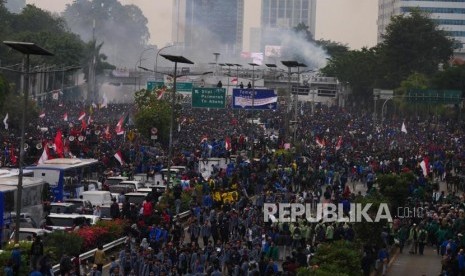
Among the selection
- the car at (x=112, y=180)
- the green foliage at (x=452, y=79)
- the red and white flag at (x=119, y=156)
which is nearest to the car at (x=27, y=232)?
the car at (x=112, y=180)

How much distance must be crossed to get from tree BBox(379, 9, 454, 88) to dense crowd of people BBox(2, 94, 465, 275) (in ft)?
115

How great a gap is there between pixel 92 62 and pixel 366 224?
124553 mm

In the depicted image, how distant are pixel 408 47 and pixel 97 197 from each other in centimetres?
9823

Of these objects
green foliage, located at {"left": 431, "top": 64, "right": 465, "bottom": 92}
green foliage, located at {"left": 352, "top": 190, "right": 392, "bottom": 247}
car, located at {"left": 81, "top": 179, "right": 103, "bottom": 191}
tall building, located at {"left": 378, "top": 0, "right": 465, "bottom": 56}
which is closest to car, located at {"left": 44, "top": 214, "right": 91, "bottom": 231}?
green foliage, located at {"left": 352, "top": 190, "right": 392, "bottom": 247}

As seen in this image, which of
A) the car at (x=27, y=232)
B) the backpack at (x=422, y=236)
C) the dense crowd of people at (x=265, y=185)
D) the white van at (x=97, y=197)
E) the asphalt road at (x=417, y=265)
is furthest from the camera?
the white van at (x=97, y=197)

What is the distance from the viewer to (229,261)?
30.5m

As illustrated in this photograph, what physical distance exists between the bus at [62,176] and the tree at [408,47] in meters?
89.6

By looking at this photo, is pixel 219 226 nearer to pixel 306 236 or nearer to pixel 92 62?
pixel 306 236

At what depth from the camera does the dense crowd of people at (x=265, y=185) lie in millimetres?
30750

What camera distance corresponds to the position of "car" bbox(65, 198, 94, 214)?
39750 mm

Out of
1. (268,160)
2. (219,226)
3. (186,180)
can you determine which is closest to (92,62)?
(268,160)

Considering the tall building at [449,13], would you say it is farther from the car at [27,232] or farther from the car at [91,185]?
the car at [27,232]

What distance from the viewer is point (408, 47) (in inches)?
5413

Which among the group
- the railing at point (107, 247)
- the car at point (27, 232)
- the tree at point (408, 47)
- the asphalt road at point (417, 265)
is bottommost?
the asphalt road at point (417, 265)
